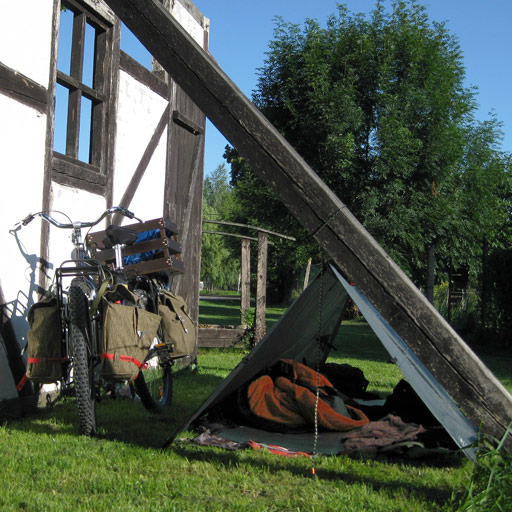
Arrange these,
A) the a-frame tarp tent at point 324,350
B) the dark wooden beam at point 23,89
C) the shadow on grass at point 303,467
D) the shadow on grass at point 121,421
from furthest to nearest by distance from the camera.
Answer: the dark wooden beam at point 23,89
the shadow on grass at point 121,421
the a-frame tarp tent at point 324,350
the shadow on grass at point 303,467

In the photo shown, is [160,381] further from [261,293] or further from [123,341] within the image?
[261,293]

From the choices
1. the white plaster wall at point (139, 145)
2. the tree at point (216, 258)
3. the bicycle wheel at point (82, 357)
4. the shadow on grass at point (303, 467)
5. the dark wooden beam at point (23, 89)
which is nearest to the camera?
the shadow on grass at point (303, 467)

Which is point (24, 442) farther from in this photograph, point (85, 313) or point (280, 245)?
point (280, 245)

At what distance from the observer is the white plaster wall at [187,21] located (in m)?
8.05

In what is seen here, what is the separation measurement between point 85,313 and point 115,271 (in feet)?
1.28

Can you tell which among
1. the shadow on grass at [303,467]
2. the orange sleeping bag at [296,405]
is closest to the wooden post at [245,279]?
the orange sleeping bag at [296,405]

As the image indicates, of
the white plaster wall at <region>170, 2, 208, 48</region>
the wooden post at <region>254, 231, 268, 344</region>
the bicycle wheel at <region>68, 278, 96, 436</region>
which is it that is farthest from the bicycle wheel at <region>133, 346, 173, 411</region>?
the wooden post at <region>254, 231, 268, 344</region>

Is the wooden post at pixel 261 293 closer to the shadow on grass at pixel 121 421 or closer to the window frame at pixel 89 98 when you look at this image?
the shadow on grass at pixel 121 421

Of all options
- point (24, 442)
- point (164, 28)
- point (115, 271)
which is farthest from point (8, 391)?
point (164, 28)

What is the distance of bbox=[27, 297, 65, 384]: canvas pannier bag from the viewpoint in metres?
4.27

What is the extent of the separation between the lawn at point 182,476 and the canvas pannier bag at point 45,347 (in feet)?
1.35

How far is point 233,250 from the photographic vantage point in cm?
3925

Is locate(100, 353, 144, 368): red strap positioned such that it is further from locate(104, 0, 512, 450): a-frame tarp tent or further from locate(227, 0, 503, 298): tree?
locate(227, 0, 503, 298): tree

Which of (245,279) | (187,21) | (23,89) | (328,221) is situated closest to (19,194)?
(23,89)
